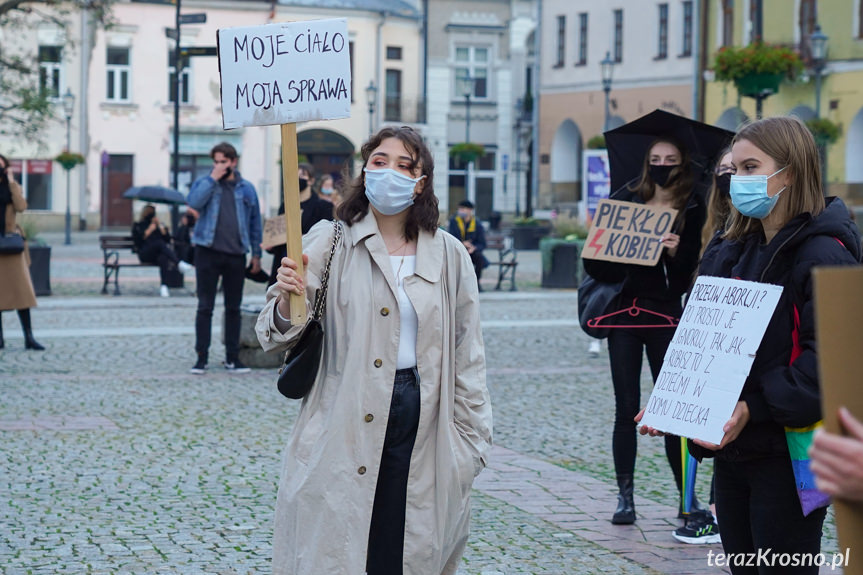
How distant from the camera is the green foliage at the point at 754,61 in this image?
16578mm

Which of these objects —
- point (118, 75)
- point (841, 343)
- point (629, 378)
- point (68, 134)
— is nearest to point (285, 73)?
point (841, 343)

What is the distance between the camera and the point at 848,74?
36000mm

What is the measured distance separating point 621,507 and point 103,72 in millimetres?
46238

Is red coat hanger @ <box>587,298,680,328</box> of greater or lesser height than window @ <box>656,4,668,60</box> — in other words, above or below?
below

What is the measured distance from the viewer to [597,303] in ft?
21.0

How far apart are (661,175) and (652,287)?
542mm

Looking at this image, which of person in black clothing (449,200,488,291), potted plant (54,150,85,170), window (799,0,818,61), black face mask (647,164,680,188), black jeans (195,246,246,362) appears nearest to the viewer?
black face mask (647,164,680,188)

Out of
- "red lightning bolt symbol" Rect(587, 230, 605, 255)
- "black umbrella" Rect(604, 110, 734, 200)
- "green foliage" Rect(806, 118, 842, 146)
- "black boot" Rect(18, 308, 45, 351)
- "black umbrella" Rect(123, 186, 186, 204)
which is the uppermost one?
"green foliage" Rect(806, 118, 842, 146)

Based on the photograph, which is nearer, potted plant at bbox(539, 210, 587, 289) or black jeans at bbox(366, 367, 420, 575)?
black jeans at bbox(366, 367, 420, 575)

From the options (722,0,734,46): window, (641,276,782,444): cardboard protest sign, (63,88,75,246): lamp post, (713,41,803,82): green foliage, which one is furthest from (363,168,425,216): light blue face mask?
(722,0,734,46): window

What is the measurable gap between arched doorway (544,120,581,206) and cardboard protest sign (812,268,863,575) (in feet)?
160

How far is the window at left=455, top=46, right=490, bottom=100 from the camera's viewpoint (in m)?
58.4

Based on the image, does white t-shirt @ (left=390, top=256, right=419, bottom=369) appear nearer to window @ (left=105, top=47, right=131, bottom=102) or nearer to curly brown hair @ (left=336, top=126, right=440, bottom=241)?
curly brown hair @ (left=336, top=126, right=440, bottom=241)

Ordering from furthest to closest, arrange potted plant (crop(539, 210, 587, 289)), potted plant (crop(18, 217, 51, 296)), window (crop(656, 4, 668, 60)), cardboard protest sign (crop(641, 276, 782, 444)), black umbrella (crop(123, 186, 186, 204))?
window (crop(656, 4, 668, 60)) → black umbrella (crop(123, 186, 186, 204)) → potted plant (crop(539, 210, 587, 289)) → potted plant (crop(18, 217, 51, 296)) → cardboard protest sign (crop(641, 276, 782, 444))
